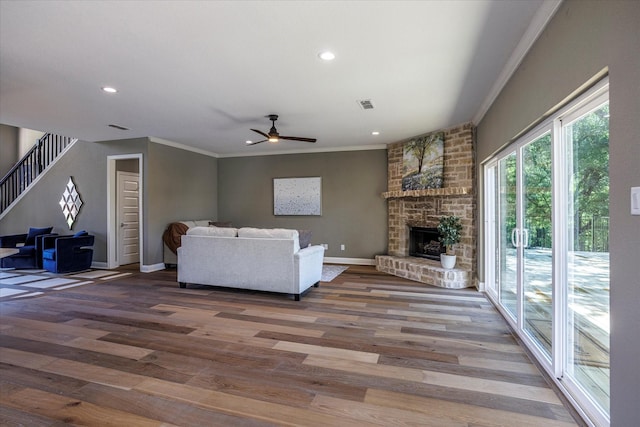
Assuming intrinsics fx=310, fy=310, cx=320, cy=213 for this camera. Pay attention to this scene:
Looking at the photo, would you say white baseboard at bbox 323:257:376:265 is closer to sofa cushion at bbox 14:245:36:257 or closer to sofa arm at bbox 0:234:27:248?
sofa cushion at bbox 14:245:36:257

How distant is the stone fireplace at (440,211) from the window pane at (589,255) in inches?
107

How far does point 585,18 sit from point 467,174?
347 centimetres

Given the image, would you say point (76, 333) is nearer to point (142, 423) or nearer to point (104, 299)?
point (104, 299)

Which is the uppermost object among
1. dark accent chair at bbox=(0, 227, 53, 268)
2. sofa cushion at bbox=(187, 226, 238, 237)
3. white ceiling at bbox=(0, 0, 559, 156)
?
white ceiling at bbox=(0, 0, 559, 156)

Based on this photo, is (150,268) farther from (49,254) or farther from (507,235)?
(507,235)

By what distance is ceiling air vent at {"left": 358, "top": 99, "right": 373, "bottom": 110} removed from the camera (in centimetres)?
403

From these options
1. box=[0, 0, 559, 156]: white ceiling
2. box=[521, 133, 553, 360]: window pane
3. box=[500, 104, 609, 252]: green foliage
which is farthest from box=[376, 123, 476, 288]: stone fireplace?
box=[500, 104, 609, 252]: green foliage

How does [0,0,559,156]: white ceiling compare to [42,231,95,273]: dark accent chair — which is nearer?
[0,0,559,156]: white ceiling

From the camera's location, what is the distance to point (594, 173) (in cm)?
183

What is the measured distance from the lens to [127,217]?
6863 mm

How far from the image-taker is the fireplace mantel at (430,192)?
4.92 meters

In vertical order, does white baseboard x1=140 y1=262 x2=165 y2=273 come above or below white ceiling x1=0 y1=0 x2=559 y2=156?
below

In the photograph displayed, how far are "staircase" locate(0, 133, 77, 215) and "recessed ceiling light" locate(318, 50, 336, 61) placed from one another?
714 centimetres

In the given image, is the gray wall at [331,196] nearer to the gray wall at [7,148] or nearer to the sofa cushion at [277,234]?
the sofa cushion at [277,234]
